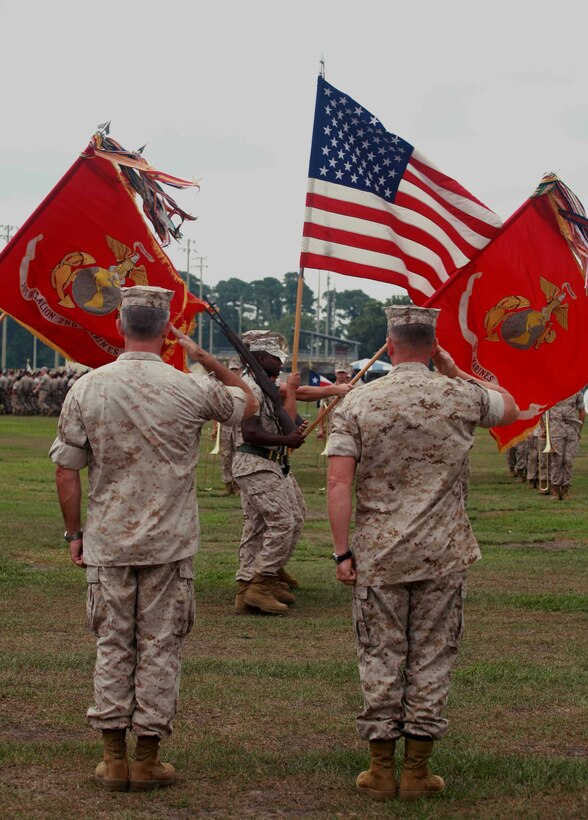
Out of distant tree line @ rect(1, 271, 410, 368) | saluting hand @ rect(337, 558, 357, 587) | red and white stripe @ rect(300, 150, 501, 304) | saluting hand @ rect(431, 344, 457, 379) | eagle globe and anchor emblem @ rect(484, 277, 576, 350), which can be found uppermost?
distant tree line @ rect(1, 271, 410, 368)

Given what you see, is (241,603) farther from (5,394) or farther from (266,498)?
(5,394)

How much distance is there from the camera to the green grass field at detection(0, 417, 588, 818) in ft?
18.4

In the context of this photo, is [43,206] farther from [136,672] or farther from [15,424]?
[15,424]

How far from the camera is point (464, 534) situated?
5.88 m

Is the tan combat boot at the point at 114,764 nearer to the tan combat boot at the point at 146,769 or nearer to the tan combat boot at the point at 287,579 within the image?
the tan combat boot at the point at 146,769

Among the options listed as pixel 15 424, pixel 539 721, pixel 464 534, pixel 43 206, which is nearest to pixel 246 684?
pixel 539 721

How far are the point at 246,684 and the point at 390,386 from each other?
8.74 feet

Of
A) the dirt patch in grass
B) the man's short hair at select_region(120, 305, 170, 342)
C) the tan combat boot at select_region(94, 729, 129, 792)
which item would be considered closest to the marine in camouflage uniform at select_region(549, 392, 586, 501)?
the dirt patch in grass

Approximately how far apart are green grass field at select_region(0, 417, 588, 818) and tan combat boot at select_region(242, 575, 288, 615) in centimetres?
19

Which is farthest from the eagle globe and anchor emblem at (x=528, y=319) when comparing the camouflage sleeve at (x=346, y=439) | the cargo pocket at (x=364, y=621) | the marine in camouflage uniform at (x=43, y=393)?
the marine in camouflage uniform at (x=43, y=393)

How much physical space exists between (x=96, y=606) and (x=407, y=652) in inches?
56.3

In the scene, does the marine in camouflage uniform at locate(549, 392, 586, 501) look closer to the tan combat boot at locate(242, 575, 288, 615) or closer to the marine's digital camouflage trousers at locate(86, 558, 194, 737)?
the tan combat boot at locate(242, 575, 288, 615)

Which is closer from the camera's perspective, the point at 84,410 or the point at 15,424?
the point at 84,410

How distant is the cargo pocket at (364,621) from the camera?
18.7ft
